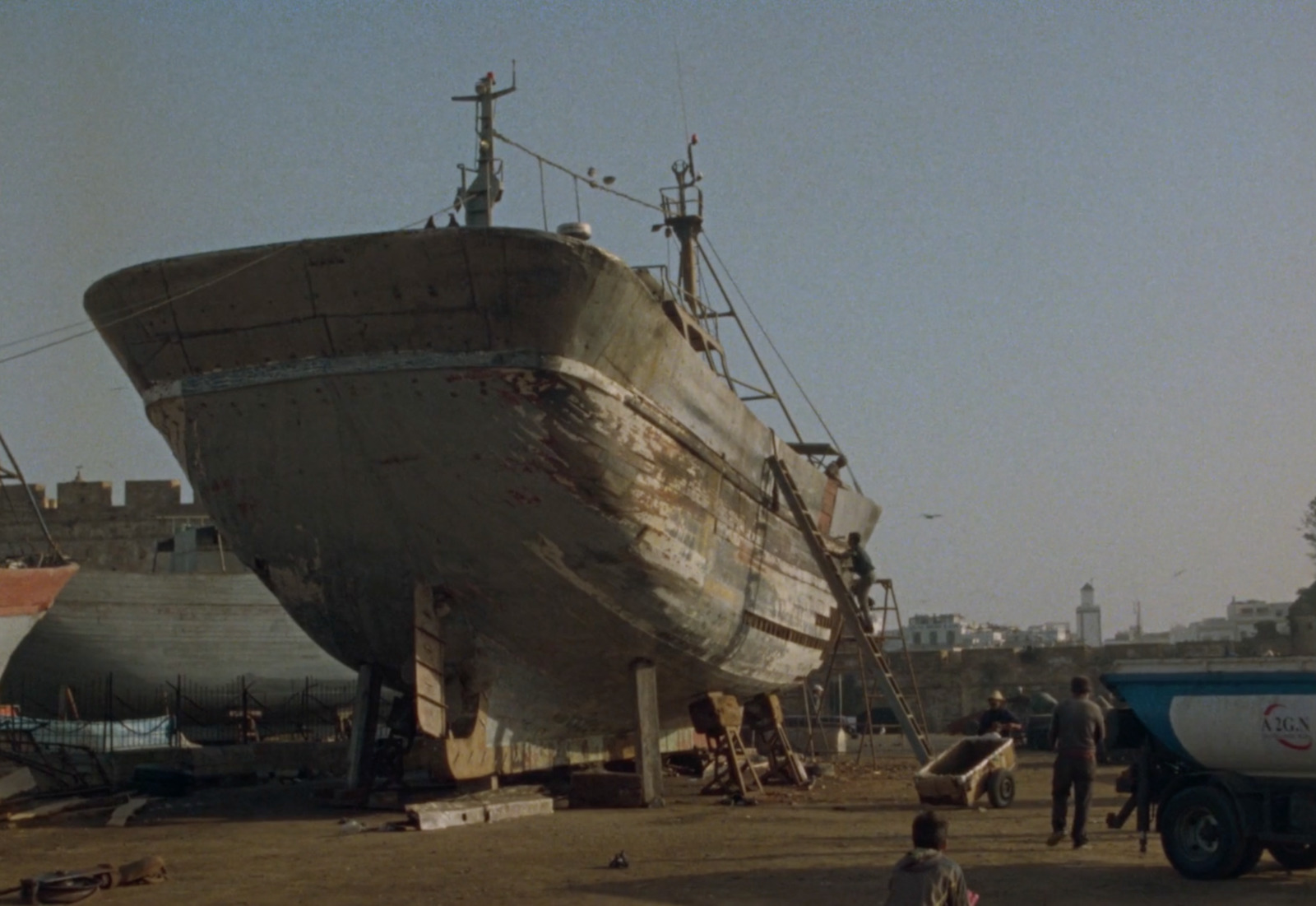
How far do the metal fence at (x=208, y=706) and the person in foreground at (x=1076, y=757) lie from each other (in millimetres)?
16400

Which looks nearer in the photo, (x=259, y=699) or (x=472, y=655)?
(x=472, y=655)

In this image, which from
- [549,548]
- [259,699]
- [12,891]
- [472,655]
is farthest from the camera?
[259,699]

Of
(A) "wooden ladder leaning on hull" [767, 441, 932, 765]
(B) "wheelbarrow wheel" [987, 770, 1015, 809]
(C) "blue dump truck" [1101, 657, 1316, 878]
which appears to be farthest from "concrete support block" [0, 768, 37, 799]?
(C) "blue dump truck" [1101, 657, 1316, 878]

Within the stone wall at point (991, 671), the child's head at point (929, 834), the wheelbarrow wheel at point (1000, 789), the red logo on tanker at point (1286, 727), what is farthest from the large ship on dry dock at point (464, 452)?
the stone wall at point (991, 671)

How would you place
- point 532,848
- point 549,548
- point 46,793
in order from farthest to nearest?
1. point 46,793
2. point 549,548
3. point 532,848

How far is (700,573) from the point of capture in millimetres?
14797

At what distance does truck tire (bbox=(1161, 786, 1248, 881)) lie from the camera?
30.1 feet

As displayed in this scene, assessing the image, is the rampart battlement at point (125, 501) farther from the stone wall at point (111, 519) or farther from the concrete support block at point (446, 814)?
the concrete support block at point (446, 814)

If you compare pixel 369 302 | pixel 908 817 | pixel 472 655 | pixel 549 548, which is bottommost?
pixel 908 817

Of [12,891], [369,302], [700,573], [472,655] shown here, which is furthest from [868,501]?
[12,891]

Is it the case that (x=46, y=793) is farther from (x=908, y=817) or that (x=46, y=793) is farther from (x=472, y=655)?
(x=908, y=817)

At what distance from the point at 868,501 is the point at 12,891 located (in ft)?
49.1

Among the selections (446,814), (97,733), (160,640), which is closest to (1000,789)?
(446,814)

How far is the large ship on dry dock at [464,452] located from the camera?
12.3 meters
